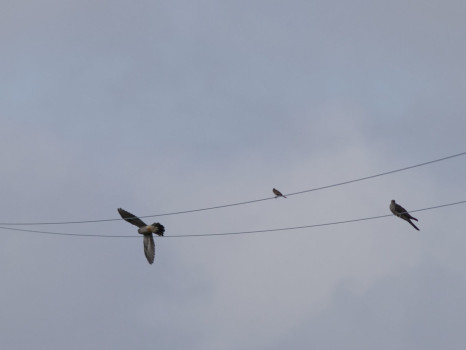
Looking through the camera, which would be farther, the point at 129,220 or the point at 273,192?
the point at 273,192

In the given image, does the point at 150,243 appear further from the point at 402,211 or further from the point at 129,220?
the point at 402,211

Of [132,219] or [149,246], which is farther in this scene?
[132,219]

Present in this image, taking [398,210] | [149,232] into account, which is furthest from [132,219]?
[398,210]

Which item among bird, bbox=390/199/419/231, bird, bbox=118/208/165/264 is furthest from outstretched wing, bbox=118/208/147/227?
bird, bbox=390/199/419/231

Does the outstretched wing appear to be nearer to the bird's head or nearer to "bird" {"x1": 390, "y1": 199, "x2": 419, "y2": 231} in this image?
the bird's head

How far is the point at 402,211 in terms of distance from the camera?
6600cm

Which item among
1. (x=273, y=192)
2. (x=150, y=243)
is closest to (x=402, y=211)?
(x=150, y=243)

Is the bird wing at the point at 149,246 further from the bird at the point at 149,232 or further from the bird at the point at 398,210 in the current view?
the bird at the point at 398,210

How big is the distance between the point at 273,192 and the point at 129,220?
2082 centimetres

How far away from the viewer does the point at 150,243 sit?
64.8 meters

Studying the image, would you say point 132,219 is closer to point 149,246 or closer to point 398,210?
point 149,246

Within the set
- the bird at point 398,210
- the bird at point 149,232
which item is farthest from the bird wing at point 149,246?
the bird at point 398,210

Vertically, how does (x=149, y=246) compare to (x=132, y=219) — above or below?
below

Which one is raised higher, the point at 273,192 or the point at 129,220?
the point at 273,192
